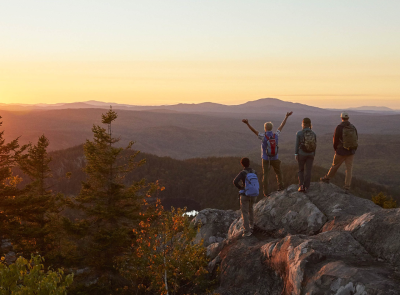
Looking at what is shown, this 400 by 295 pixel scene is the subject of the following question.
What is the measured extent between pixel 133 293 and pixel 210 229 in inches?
263

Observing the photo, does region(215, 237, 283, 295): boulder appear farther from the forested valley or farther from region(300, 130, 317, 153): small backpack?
region(300, 130, 317, 153): small backpack

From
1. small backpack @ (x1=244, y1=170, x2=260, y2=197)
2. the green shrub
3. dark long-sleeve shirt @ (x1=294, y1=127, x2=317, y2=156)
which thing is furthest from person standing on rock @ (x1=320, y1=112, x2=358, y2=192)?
Result: the green shrub

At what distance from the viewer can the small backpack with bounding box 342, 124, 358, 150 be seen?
12.7m

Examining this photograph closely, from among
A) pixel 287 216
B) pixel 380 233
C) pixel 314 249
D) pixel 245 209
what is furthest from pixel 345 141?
pixel 314 249

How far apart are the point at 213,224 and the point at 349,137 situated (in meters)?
A: 10.9

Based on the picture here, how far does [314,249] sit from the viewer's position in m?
8.95

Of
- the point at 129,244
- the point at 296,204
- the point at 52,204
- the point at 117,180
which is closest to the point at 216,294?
the point at 296,204

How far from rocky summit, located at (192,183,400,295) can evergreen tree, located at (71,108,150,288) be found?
539 cm

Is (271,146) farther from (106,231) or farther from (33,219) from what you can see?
(33,219)

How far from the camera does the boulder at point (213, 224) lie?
1955cm

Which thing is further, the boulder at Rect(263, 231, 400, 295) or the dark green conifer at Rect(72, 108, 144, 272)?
the dark green conifer at Rect(72, 108, 144, 272)

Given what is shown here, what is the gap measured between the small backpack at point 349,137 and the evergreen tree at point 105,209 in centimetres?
1168

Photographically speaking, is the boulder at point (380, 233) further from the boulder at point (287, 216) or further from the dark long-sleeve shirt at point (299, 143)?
the dark long-sleeve shirt at point (299, 143)

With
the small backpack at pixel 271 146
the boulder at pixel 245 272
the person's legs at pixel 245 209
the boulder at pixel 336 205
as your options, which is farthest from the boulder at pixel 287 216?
the small backpack at pixel 271 146
